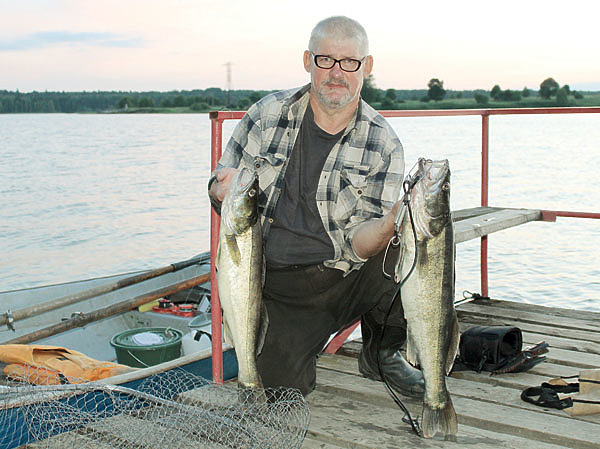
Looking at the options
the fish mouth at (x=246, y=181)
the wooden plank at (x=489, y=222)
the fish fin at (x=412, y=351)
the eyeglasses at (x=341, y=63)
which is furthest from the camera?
the wooden plank at (x=489, y=222)

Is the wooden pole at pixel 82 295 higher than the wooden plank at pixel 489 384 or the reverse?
the reverse

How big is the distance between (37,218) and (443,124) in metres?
39.5

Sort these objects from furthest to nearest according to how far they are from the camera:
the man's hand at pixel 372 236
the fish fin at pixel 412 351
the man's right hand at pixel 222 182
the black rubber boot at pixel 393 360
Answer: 1. the black rubber boot at pixel 393 360
2. the man's hand at pixel 372 236
3. the man's right hand at pixel 222 182
4. the fish fin at pixel 412 351

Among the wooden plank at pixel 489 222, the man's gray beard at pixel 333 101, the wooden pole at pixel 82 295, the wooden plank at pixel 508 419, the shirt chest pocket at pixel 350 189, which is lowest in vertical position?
the wooden pole at pixel 82 295

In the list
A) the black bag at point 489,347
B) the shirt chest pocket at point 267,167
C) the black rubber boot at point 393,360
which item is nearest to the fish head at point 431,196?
the shirt chest pocket at point 267,167

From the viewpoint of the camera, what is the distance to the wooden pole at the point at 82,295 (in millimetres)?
6016

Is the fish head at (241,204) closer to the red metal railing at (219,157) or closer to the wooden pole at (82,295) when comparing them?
the red metal railing at (219,157)

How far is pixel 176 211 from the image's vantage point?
77.4 ft

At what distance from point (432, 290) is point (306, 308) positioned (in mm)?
1113

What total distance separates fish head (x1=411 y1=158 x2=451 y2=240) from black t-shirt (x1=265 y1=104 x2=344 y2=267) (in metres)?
1.11

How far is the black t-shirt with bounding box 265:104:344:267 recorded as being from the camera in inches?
143

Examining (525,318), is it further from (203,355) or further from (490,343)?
(203,355)

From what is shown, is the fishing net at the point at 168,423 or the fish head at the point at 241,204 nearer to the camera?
the fish head at the point at 241,204

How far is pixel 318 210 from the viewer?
3635 millimetres
